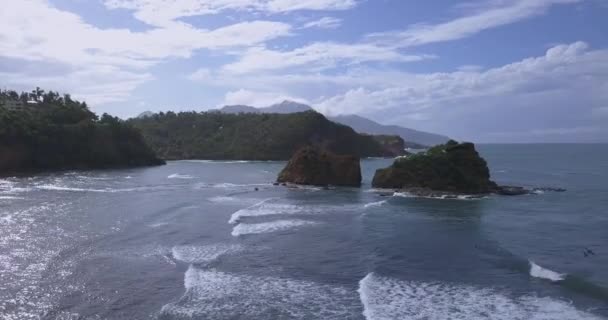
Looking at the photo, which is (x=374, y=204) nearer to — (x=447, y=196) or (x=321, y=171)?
(x=447, y=196)

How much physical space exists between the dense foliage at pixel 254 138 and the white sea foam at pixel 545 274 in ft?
359

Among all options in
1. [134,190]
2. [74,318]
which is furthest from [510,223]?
[134,190]

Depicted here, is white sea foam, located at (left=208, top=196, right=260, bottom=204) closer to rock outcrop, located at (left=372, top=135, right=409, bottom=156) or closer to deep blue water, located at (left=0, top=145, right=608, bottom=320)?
deep blue water, located at (left=0, top=145, right=608, bottom=320)

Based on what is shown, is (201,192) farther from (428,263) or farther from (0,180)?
(428,263)

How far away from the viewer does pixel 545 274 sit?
67.4 ft

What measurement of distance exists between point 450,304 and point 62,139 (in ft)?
275

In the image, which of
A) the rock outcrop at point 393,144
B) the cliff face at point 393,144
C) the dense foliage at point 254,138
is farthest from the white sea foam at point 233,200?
the cliff face at point 393,144

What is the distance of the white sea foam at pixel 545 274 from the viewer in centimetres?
1998

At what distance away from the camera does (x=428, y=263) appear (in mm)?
22516

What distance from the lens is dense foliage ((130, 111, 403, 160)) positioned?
13401 centimetres

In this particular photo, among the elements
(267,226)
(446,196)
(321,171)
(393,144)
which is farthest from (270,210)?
(393,144)

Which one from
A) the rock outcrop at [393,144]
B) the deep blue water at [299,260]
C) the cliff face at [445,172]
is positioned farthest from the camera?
the rock outcrop at [393,144]

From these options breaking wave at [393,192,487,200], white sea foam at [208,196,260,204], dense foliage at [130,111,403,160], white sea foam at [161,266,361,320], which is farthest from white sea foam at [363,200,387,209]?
dense foliage at [130,111,403,160]

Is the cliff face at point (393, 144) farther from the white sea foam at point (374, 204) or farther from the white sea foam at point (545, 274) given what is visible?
the white sea foam at point (545, 274)
